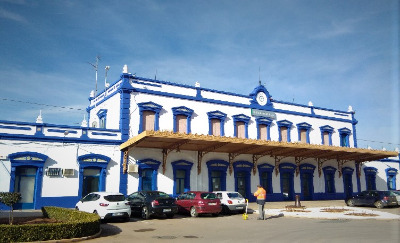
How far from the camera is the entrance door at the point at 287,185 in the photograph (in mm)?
29516

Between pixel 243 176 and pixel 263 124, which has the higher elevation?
pixel 263 124

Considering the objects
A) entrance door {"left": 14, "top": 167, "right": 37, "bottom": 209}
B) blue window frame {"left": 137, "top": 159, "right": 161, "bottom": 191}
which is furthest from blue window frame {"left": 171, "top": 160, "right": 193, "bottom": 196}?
entrance door {"left": 14, "top": 167, "right": 37, "bottom": 209}

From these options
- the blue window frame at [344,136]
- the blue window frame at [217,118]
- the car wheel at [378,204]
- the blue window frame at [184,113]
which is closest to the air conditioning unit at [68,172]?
the blue window frame at [184,113]

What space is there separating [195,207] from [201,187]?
23.6 ft

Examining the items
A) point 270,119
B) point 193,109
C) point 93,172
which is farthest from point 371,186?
point 93,172

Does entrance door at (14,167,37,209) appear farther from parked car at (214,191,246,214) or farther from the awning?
parked car at (214,191,246,214)

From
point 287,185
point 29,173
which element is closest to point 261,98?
point 287,185

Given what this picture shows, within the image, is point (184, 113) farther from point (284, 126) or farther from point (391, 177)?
point (391, 177)

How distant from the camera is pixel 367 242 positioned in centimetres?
992

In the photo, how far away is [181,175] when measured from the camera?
24.8 meters

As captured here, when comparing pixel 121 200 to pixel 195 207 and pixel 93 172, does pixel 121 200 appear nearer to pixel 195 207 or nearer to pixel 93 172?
pixel 195 207

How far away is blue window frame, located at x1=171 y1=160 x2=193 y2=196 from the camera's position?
24.3m

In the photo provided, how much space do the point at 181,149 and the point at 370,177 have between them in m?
23.4

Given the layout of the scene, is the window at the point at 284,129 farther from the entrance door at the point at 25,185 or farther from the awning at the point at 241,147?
the entrance door at the point at 25,185
